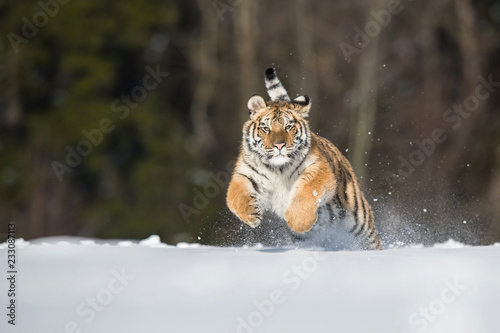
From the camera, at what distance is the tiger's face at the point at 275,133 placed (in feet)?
22.9

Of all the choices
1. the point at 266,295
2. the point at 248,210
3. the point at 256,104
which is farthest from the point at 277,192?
the point at 266,295

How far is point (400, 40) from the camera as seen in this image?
22.5m

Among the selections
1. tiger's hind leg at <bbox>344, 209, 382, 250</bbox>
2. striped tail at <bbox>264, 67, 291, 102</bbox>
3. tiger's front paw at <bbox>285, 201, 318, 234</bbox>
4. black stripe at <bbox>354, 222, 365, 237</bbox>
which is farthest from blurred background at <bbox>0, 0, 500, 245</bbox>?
tiger's front paw at <bbox>285, 201, 318, 234</bbox>

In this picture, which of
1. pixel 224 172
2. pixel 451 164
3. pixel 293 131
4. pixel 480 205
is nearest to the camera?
pixel 293 131

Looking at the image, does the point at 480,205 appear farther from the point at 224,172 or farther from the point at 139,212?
the point at 139,212

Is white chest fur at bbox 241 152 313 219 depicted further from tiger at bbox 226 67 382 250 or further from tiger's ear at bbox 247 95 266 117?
tiger's ear at bbox 247 95 266 117

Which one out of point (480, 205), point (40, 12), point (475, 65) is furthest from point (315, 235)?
point (40, 12)

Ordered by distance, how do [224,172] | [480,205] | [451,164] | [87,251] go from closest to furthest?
[87,251] < [480,205] < [451,164] < [224,172]

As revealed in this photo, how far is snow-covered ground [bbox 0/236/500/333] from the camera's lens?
15.2 feet

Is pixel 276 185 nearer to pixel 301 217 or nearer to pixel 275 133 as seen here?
pixel 275 133

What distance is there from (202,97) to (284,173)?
55.0ft

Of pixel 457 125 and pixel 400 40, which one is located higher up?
pixel 400 40

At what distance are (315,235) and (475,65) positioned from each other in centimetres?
1551

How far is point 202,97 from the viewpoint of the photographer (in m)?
23.6
